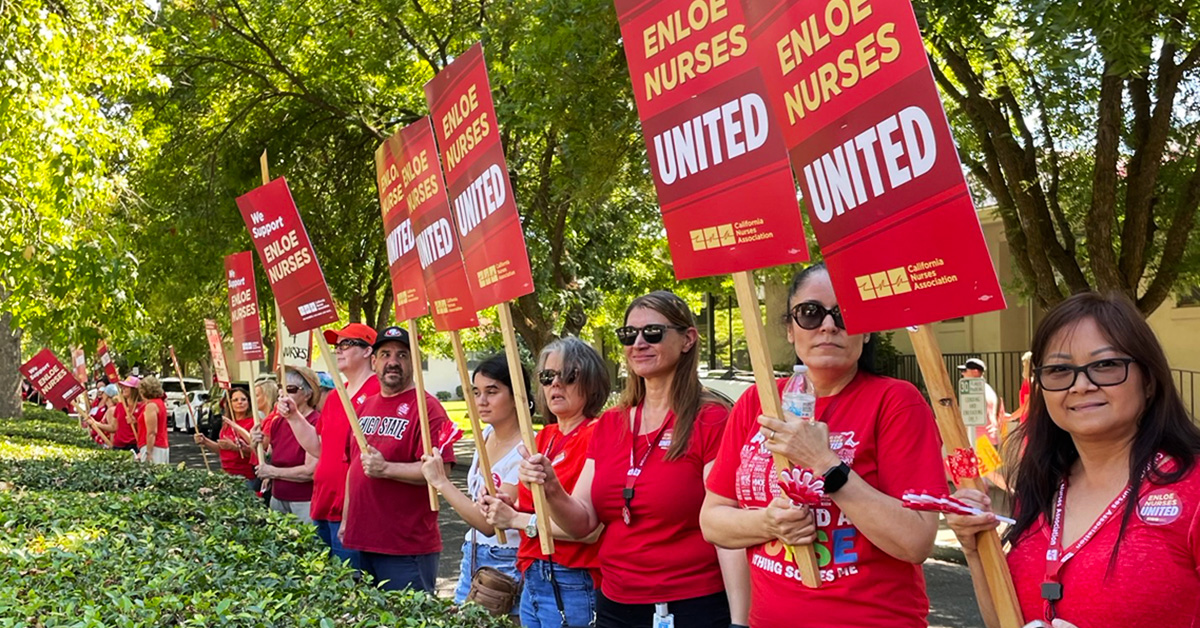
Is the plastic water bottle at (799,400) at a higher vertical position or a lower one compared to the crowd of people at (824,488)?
higher

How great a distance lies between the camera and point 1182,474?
2660 mm

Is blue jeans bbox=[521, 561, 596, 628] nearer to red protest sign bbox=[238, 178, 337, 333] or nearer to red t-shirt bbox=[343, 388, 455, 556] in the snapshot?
red t-shirt bbox=[343, 388, 455, 556]

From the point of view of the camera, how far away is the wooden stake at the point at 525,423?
4703 mm

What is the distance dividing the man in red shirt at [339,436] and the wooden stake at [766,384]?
3986mm

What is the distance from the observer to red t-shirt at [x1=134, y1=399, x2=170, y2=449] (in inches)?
592

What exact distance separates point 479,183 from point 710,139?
1981 mm

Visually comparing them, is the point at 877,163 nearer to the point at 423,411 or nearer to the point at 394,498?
the point at 423,411

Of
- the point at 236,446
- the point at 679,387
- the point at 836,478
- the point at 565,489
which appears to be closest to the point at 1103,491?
the point at 836,478

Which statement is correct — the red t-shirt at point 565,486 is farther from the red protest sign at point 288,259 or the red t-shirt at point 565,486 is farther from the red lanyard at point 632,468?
the red protest sign at point 288,259

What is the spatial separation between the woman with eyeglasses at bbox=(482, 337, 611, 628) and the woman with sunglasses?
0.17m

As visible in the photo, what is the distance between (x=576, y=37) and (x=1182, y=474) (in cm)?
901

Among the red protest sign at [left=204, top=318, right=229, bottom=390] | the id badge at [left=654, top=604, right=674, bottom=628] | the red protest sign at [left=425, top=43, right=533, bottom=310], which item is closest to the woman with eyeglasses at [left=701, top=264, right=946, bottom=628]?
the id badge at [left=654, top=604, right=674, bottom=628]

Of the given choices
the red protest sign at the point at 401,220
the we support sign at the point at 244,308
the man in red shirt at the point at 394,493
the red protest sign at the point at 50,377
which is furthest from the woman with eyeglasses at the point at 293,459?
the red protest sign at the point at 50,377

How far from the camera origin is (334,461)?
736 cm
